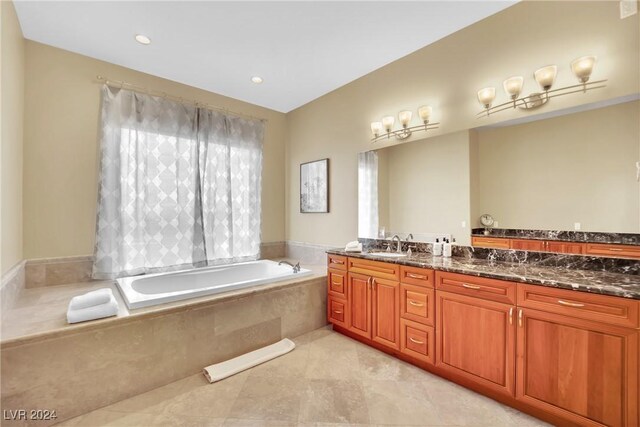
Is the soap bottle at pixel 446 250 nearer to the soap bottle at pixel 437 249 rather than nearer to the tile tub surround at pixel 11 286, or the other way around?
the soap bottle at pixel 437 249

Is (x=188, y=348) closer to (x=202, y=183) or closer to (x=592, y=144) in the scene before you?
(x=202, y=183)

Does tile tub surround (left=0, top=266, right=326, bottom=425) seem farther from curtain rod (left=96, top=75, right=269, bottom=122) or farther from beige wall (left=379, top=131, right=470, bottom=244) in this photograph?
curtain rod (left=96, top=75, right=269, bottom=122)

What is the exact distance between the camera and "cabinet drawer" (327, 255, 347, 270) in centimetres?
273

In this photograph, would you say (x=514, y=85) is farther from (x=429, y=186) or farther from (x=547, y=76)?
(x=429, y=186)

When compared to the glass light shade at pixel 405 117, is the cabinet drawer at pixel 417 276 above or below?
below

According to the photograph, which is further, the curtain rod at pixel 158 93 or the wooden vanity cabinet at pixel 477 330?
the curtain rod at pixel 158 93

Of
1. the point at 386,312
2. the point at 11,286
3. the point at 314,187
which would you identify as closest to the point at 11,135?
the point at 11,286

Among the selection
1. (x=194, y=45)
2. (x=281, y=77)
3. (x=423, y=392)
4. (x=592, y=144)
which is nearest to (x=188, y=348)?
(x=423, y=392)

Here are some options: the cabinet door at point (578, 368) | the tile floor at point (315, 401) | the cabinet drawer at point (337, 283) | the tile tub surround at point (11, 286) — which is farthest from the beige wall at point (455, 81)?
the tile tub surround at point (11, 286)

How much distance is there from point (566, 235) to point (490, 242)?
18.3 inches

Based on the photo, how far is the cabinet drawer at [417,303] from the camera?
2031 mm

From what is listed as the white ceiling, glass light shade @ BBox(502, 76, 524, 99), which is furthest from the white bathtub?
glass light shade @ BBox(502, 76, 524, 99)

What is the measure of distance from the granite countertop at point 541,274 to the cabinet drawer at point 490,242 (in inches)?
4.9

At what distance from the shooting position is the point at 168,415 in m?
1.66
